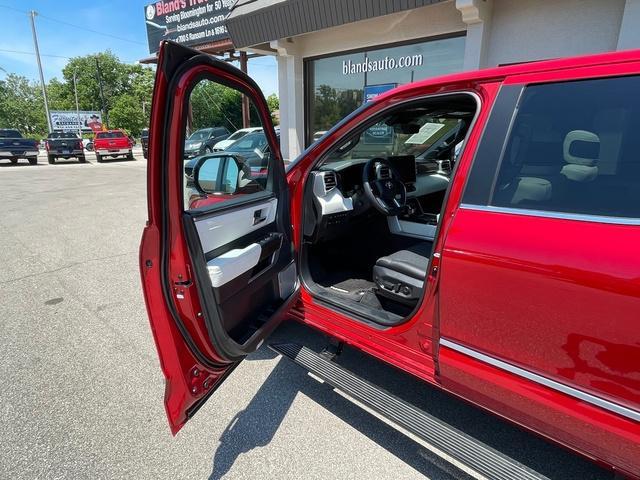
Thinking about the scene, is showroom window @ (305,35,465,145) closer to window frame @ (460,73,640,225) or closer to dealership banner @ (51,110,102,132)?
window frame @ (460,73,640,225)

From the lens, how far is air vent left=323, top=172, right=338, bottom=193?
270cm

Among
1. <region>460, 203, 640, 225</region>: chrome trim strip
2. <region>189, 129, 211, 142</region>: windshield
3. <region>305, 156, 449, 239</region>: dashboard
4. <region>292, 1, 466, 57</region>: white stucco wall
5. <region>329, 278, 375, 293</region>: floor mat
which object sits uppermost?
<region>292, 1, 466, 57</region>: white stucco wall

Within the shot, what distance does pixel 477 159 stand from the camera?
5.10 ft

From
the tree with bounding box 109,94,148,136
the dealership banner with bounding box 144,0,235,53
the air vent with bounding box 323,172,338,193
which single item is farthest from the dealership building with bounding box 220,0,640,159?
the tree with bounding box 109,94,148,136

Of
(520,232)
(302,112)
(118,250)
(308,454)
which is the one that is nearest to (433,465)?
(308,454)

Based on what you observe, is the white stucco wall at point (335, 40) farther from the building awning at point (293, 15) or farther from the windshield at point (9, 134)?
the windshield at point (9, 134)

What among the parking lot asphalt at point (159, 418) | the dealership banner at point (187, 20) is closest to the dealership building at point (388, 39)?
the dealership banner at point (187, 20)

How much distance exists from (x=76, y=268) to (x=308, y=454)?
12.8 ft

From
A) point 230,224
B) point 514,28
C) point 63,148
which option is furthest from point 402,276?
point 63,148

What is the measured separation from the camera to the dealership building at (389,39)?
557 centimetres

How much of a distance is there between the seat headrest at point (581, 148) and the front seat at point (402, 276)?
917mm

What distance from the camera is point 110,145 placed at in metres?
20.1

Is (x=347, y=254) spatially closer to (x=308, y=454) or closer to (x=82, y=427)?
(x=308, y=454)

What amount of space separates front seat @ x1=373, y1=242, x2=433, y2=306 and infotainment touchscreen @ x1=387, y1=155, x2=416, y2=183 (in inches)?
45.0
